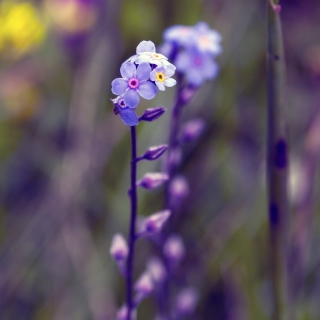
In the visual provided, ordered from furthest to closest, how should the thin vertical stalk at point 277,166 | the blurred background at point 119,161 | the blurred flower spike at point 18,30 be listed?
the blurred flower spike at point 18,30
the blurred background at point 119,161
the thin vertical stalk at point 277,166

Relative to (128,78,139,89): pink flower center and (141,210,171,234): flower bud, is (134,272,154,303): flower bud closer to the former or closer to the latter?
(141,210,171,234): flower bud

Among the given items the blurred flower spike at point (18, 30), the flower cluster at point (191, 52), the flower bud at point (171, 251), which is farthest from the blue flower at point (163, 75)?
the blurred flower spike at point (18, 30)

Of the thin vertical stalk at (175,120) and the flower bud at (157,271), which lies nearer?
the thin vertical stalk at (175,120)

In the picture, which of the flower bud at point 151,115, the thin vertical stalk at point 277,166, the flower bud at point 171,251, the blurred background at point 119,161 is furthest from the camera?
the blurred background at point 119,161

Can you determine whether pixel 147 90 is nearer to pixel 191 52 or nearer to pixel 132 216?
pixel 132 216

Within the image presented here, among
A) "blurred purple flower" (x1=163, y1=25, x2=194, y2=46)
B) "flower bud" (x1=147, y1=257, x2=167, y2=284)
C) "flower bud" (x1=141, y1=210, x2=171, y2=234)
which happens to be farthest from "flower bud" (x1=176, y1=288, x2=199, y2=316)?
"blurred purple flower" (x1=163, y1=25, x2=194, y2=46)

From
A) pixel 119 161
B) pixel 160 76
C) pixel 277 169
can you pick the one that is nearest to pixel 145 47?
pixel 160 76

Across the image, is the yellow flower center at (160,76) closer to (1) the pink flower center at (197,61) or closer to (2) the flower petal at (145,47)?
(2) the flower petal at (145,47)
